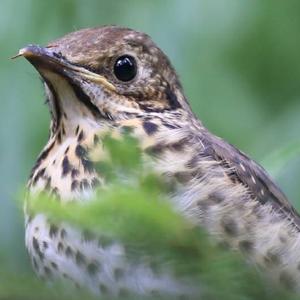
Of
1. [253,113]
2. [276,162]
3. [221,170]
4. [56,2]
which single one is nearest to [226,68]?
[253,113]

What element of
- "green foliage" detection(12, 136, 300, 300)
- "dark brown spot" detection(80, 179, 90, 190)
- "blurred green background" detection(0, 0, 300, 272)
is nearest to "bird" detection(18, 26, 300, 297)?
"dark brown spot" detection(80, 179, 90, 190)

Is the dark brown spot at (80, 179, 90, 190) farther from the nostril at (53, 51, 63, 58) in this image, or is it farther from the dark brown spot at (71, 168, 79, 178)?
the nostril at (53, 51, 63, 58)

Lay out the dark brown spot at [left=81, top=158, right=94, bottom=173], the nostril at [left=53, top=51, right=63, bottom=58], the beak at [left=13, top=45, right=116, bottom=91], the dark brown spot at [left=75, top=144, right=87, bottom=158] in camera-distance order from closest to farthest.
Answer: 1. the dark brown spot at [left=81, top=158, right=94, bottom=173]
2. the beak at [left=13, top=45, right=116, bottom=91]
3. the nostril at [left=53, top=51, right=63, bottom=58]
4. the dark brown spot at [left=75, top=144, right=87, bottom=158]

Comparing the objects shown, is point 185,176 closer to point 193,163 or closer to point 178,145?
point 193,163

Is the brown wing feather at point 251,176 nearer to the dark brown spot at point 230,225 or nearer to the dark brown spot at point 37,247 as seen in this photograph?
the dark brown spot at point 230,225

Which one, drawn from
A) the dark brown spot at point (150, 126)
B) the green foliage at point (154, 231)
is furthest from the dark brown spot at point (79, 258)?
the green foliage at point (154, 231)

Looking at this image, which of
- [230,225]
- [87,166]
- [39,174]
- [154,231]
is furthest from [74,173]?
[154,231]

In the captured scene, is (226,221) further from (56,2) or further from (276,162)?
(56,2)
